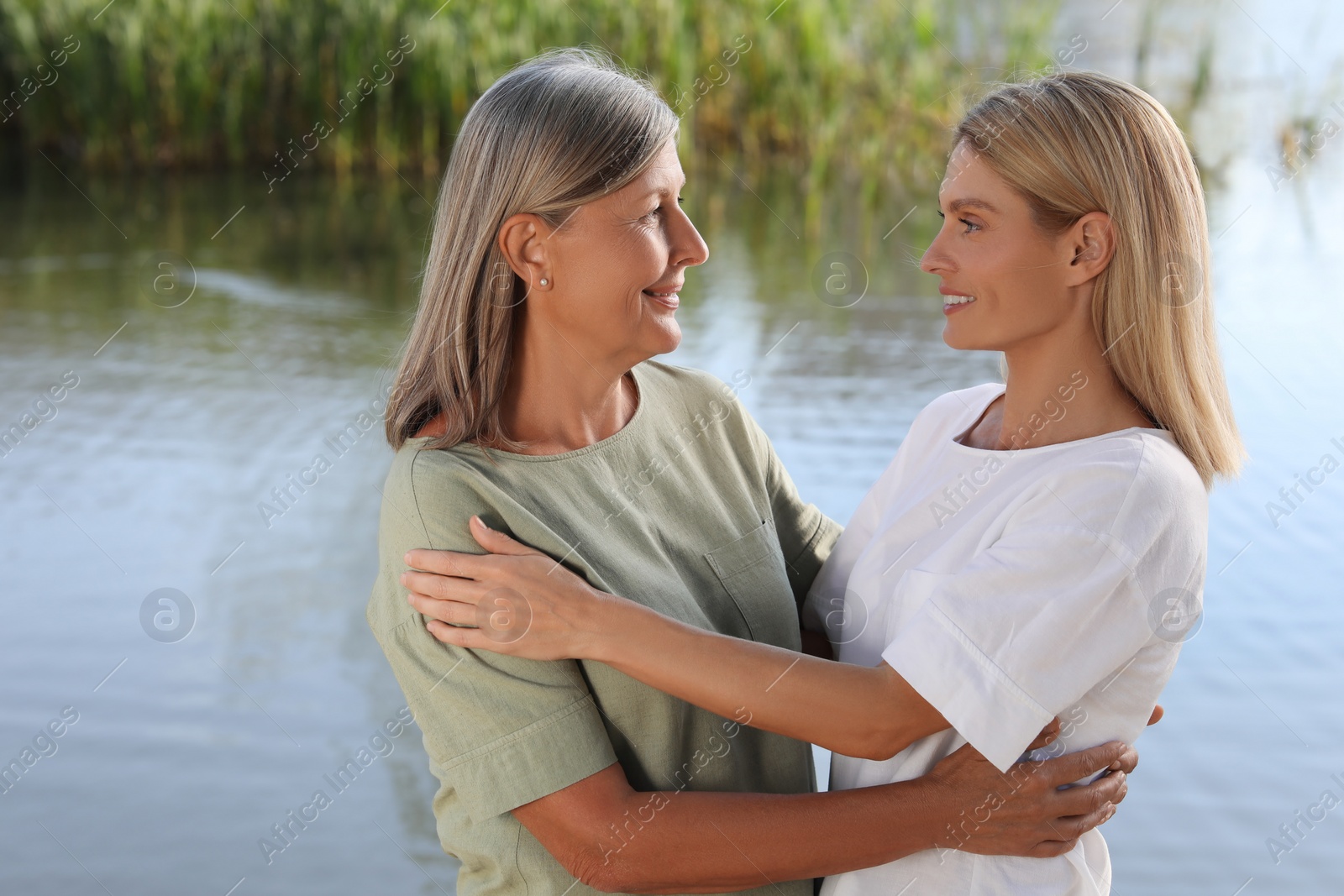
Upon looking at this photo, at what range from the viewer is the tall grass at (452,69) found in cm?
760

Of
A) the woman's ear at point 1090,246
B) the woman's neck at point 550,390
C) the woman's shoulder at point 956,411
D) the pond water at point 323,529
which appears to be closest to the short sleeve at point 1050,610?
the woman's ear at point 1090,246

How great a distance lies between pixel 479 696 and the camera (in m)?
1.27

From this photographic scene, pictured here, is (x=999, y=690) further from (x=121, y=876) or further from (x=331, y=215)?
(x=331, y=215)

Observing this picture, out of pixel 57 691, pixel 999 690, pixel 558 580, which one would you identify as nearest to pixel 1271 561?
pixel 999 690

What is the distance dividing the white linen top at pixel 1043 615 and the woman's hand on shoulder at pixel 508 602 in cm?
31

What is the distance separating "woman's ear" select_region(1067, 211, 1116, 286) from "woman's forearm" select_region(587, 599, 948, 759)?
1.54ft

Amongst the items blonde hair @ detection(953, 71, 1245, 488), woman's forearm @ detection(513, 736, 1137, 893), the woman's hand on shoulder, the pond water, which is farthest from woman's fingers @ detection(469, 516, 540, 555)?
the pond water

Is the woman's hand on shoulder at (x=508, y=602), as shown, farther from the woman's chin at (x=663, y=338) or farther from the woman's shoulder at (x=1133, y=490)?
the woman's shoulder at (x=1133, y=490)

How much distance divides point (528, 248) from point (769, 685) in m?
0.53

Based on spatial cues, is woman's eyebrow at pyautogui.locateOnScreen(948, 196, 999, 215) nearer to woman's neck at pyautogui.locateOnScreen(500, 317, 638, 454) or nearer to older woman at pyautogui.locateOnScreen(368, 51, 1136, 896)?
older woman at pyautogui.locateOnScreen(368, 51, 1136, 896)

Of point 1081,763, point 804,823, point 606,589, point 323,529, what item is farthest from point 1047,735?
point 323,529

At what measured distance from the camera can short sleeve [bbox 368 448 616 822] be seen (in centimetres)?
126

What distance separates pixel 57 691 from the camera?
289 centimetres

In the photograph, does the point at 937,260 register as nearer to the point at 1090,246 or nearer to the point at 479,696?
the point at 1090,246
